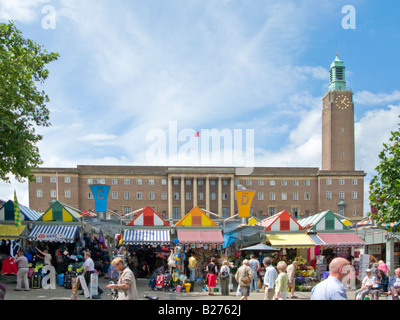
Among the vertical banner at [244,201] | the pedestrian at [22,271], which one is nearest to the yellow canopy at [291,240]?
the vertical banner at [244,201]

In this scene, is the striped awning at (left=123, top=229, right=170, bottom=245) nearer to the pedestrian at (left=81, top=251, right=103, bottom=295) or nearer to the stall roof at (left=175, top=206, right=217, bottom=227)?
the stall roof at (left=175, top=206, right=217, bottom=227)

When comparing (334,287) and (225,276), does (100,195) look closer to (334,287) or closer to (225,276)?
(225,276)

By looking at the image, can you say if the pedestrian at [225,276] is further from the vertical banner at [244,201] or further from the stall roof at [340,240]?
the vertical banner at [244,201]

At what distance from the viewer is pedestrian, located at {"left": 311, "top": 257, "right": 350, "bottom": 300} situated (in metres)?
5.25

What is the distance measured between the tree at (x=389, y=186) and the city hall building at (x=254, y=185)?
73.6 m

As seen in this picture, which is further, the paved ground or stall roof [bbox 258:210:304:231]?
stall roof [bbox 258:210:304:231]

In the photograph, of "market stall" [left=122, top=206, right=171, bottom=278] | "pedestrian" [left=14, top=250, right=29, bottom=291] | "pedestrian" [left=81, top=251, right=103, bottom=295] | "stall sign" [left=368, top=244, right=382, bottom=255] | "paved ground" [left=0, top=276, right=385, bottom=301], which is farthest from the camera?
"stall sign" [left=368, top=244, right=382, bottom=255]

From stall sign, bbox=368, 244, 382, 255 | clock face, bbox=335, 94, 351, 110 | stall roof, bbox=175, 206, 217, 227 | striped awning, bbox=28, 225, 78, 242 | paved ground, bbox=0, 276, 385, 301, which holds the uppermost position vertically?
clock face, bbox=335, 94, 351, 110

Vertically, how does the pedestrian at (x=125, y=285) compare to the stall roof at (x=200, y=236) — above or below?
above

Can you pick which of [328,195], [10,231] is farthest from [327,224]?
[328,195]

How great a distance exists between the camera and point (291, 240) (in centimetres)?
2381

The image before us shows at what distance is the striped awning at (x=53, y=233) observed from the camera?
72.5ft

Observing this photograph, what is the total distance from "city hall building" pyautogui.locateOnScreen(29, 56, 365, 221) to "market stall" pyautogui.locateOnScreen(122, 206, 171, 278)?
6709 cm

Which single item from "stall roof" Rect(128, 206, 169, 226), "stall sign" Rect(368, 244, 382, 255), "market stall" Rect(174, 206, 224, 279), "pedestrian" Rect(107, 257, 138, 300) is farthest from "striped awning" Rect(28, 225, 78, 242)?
"stall sign" Rect(368, 244, 382, 255)
